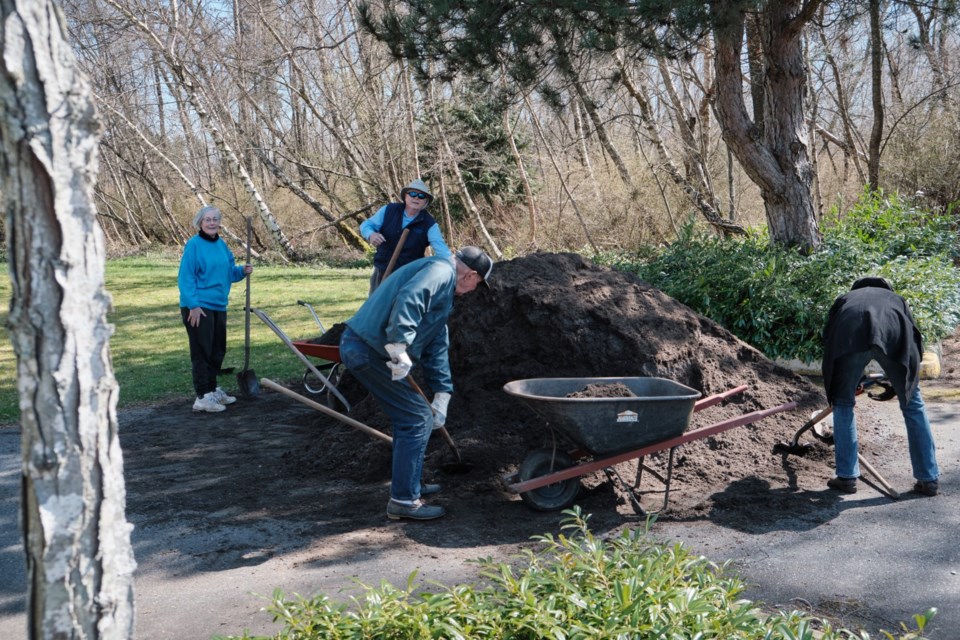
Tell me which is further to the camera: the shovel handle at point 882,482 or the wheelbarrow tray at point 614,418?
the shovel handle at point 882,482

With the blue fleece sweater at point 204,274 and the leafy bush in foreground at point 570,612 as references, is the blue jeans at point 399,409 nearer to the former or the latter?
the leafy bush in foreground at point 570,612

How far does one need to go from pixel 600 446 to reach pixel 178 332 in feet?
32.0

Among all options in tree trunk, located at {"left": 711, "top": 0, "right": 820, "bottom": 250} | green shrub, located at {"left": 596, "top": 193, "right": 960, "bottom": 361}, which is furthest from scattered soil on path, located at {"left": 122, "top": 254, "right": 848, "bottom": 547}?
tree trunk, located at {"left": 711, "top": 0, "right": 820, "bottom": 250}

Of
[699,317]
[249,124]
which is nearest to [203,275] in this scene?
[699,317]

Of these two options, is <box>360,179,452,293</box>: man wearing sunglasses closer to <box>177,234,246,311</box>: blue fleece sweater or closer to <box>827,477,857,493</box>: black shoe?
<box>177,234,246,311</box>: blue fleece sweater

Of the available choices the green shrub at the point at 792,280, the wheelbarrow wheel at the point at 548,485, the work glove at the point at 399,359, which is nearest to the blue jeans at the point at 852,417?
the wheelbarrow wheel at the point at 548,485

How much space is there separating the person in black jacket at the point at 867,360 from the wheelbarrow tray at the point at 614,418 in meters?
0.98

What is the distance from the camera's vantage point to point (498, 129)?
2077 cm

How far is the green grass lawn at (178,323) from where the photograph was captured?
9.32 metres

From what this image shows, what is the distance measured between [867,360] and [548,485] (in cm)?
208

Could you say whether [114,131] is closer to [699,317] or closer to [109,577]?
[699,317]

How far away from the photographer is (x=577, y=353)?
630cm

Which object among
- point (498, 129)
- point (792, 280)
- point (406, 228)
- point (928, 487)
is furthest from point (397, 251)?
point (498, 129)

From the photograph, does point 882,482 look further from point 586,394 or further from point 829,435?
point 586,394
